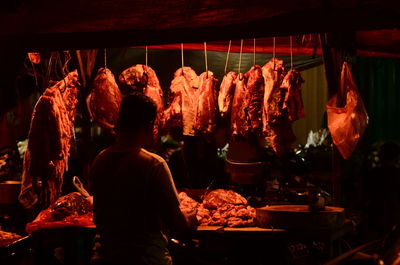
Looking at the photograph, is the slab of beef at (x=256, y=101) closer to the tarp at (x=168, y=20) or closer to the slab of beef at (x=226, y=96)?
the slab of beef at (x=226, y=96)

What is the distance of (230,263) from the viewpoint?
5.55 metres

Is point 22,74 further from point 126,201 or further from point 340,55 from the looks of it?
point 126,201

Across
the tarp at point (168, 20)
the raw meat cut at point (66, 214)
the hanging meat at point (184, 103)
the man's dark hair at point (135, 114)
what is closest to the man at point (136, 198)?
the man's dark hair at point (135, 114)

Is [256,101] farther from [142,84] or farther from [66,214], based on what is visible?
[66,214]

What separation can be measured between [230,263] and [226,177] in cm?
216

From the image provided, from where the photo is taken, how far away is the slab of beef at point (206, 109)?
19.8ft

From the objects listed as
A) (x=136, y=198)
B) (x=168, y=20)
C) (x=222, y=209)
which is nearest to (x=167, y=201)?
(x=136, y=198)

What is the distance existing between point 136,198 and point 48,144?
2177mm

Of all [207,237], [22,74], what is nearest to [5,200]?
[22,74]

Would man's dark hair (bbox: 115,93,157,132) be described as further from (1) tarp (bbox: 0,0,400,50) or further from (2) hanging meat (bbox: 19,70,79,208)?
(2) hanging meat (bbox: 19,70,79,208)

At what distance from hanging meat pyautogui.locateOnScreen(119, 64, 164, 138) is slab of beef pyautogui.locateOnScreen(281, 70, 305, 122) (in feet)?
4.69

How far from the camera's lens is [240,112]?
6.01m

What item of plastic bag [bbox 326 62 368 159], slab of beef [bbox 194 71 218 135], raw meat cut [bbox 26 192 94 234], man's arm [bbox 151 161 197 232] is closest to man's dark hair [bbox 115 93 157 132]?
man's arm [bbox 151 161 197 232]

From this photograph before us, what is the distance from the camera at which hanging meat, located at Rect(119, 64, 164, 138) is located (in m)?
6.11
